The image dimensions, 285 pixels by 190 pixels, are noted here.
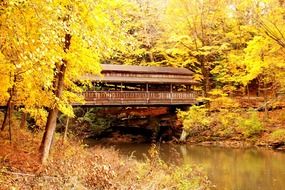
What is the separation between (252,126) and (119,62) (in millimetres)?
14982

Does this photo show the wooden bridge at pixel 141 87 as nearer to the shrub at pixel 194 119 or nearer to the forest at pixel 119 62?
the forest at pixel 119 62

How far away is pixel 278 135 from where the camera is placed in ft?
71.4

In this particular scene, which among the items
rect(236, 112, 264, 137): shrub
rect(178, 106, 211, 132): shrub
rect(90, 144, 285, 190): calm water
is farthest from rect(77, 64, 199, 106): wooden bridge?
Answer: rect(236, 112, 264, 137): shrub

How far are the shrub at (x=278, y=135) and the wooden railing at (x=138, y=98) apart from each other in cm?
703

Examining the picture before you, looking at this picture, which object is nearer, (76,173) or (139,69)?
(76,173)

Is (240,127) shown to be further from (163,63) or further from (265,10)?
(163,63)

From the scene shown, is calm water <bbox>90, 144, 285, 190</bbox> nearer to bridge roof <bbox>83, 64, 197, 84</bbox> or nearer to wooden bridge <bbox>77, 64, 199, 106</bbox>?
wooden bridge <bbox>77, 64, 199, 106</bbox>

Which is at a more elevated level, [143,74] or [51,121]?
[143,74]

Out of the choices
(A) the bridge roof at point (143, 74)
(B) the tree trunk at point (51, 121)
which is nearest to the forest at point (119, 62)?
(B) the tree trunk at point (51, 121)

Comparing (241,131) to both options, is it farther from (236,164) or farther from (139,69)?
(139,69)

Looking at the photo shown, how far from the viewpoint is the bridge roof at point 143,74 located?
24.6 meters

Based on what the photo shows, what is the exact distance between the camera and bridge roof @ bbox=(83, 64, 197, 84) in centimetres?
2461

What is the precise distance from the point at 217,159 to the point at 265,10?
25.6 feet

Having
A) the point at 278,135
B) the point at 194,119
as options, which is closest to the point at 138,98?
the point at 194,119
